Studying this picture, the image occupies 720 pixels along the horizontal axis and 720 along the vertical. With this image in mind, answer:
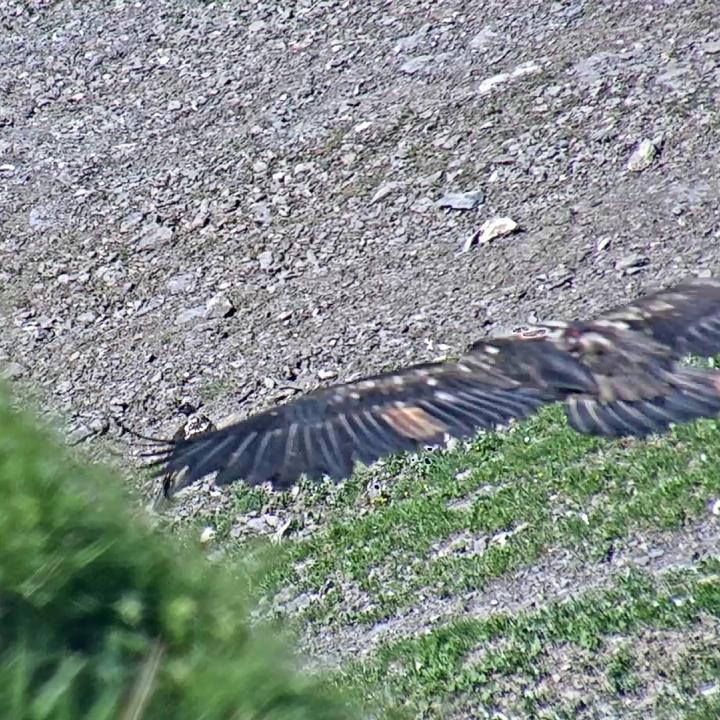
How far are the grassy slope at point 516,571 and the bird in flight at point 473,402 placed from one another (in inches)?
12.9

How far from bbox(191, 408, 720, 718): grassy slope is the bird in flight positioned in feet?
1.08

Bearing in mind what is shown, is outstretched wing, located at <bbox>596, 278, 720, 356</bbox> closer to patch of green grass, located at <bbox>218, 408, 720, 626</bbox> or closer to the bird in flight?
the bird in flight

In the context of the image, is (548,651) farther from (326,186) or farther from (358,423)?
(326,186)

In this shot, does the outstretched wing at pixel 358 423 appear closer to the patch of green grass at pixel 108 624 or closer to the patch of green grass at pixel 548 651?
the patch of green grass at pixel 548 651

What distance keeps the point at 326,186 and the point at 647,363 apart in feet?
14.0

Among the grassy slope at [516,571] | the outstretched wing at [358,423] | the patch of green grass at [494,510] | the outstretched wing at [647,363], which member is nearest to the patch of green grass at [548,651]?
the grassy slope at [516,571]

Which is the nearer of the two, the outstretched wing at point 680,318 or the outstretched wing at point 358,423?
the outstretched wing at point 358,423

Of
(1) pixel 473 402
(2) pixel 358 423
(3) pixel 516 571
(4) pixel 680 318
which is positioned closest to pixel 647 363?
(4) pixel 680 318

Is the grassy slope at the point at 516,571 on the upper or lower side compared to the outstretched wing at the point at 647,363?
lower

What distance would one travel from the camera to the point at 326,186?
929 cm

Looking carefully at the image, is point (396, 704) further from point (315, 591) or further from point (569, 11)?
point (569, 11)

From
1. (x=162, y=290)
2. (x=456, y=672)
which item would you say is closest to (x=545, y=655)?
(x=456, y=672)

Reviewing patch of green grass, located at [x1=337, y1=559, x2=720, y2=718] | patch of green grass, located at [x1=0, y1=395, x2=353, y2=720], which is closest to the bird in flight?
patch of green grass, located at [x1=337, y1=559, x2=720, y2=718]

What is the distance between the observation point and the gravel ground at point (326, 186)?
307 inches
